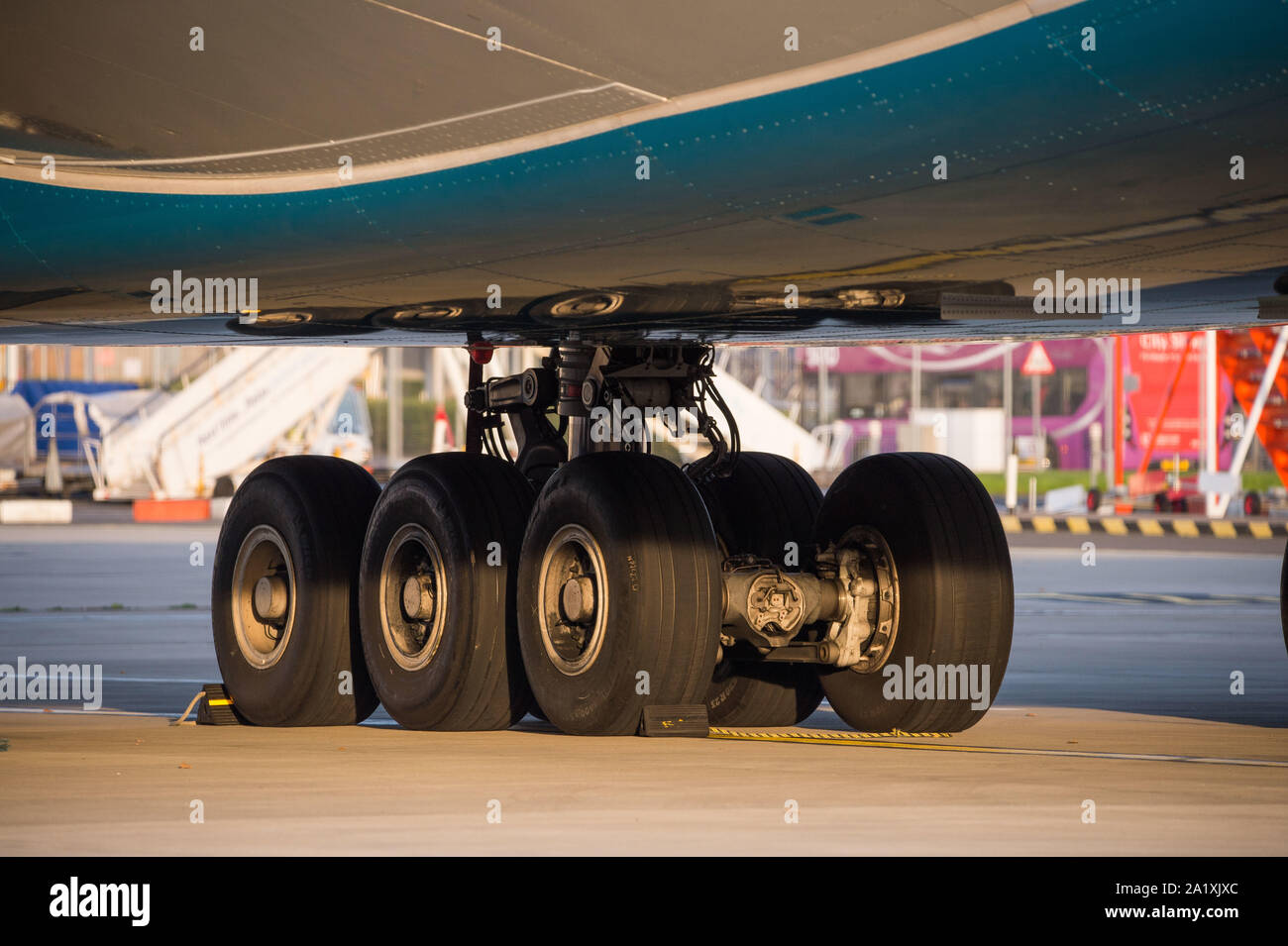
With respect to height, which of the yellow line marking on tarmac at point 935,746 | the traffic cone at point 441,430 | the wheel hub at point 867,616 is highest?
the traffic cone at point 441,430

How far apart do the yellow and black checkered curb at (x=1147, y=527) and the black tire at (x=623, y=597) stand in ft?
73.8

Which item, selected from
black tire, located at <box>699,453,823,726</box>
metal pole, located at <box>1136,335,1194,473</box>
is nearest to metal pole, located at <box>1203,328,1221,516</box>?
metal pole, located at <box>1136,335,1194,473</box>

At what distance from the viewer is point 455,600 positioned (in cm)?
848

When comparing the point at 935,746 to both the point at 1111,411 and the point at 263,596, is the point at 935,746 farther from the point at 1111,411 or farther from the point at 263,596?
the point at 1111,411

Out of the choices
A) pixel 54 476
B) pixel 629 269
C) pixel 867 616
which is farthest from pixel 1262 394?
pixel 54 476

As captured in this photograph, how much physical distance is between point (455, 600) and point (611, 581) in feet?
3.50

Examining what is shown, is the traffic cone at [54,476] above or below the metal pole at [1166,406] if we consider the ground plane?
below

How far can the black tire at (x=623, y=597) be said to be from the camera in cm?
766

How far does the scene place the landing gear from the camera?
308 inches

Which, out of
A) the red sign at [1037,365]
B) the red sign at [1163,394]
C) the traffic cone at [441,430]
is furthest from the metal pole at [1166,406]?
the traffic cone at [441,430]

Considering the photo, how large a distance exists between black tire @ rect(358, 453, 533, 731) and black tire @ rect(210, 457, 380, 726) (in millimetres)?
309

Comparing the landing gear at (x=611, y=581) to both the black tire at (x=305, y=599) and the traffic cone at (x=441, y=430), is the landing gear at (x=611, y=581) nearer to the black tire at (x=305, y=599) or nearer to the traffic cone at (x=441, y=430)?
the black tire at (x=305, y=599)

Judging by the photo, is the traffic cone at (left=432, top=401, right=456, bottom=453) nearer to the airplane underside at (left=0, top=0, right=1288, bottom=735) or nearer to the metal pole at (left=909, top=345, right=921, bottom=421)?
the metal pole at (left=909, top=345, right=921, bottom=421)

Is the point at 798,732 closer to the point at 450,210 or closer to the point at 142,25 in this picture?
the point at 450,210
